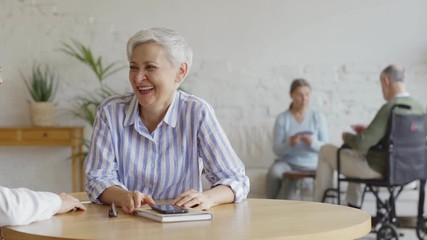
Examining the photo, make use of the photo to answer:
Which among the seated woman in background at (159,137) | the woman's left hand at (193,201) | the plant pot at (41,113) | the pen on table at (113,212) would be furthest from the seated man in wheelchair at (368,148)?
the pen on table at (113,212)

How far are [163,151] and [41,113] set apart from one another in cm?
448

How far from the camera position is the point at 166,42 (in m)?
2.63

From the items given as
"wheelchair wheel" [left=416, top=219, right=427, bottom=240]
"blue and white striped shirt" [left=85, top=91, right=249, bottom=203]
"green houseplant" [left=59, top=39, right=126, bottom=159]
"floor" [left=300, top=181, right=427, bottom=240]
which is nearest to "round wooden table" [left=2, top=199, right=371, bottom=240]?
"blue and white striped shirt" [left=85, top=91, right=249, bottom=203]

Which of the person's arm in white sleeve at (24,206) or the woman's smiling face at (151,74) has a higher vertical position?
the woman's smiling face at (151,74)

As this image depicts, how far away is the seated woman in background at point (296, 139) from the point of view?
6.57 metres

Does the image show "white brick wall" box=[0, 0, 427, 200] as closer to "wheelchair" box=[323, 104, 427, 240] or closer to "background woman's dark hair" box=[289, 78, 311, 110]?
"background woman's dark hair" box=[289, 78, 311, 110]

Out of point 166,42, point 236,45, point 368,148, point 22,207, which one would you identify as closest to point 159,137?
point 166,42

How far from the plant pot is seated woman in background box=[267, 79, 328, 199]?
191 centimetres

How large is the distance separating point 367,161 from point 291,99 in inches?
64.0

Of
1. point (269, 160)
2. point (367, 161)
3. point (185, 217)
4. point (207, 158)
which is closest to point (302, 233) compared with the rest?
point (185, 217)

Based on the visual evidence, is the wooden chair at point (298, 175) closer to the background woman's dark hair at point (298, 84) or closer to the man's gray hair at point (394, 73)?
the background woman's dark hair at point (298, 84)

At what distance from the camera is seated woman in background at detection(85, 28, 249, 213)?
2.63 meters

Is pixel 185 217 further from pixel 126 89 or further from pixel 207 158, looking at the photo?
pixel 126 89

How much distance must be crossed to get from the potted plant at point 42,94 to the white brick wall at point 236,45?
0.08 metres
